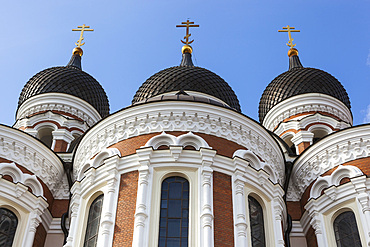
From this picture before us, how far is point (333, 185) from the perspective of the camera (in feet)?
39.5

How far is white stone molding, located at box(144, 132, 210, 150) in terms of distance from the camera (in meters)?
11.7

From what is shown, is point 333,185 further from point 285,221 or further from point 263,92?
point 263,92

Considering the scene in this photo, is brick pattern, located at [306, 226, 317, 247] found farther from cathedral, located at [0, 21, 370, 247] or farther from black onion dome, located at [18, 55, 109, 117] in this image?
black onion dome, located at [18, 55, 109, 117]

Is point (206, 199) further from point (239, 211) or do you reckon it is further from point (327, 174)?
point (327, 174)

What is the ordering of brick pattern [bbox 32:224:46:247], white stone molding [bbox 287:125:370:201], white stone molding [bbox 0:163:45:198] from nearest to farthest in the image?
1. brick pattern [bbox 32:224:46:247]
2. white stone molding [bbox 0:163:45:198]
3. white stone molding [bbox 287:125:370:201]

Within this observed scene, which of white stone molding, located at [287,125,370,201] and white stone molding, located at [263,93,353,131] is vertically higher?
white stone molding, located at [263,93,353,131]

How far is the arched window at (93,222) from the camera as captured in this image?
34.9 feet

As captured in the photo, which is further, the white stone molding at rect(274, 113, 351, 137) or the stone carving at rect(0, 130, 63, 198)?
the white stone molding at rect(274, 113, 351, 137)

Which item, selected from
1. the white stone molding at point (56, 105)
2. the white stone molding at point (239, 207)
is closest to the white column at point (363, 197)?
the white stone molding at point (239, 207)

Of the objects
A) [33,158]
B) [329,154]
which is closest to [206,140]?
[329,154]

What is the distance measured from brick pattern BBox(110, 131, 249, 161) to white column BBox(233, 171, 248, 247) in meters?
0.67

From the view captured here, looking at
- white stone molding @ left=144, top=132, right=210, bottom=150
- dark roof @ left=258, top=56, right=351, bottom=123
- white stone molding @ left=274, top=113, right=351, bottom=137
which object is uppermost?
dark roof @ left=258, top=56, right=351, bottom=123

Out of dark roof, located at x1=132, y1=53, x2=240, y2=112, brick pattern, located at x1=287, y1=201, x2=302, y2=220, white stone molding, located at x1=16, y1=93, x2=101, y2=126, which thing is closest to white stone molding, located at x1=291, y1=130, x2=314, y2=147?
dark roof, located at x1=132, y1=53, x2=240, y2=112

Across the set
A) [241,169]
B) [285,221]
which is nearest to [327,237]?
[285,221]
